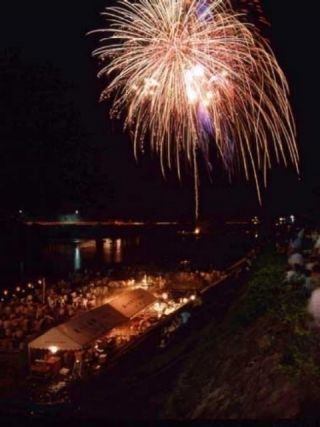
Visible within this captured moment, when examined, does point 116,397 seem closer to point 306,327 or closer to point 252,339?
point 252,339

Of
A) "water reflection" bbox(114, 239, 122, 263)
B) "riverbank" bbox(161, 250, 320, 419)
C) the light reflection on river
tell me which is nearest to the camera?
"riverbank" bbox(161, 250, 320, 419)

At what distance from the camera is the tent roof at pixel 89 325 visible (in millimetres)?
15578

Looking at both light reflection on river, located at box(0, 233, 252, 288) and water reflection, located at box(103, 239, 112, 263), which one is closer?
light reflection on river, located at box(0, 233, 252, 288)

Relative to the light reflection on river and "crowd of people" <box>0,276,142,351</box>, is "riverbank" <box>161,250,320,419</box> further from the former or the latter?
the light reflection on river

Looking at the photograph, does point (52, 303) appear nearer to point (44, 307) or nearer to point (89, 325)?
point (44, 307)

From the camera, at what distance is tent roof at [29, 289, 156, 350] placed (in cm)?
1558

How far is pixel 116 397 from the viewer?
976 cm

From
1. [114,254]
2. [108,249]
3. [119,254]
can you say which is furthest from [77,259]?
[108,249]

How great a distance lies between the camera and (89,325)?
16984 millimetres

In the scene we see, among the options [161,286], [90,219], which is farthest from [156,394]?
[90,219]

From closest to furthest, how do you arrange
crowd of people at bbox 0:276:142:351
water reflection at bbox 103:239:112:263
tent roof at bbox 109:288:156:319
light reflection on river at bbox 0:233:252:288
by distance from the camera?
crowd of people at bbox 0:276:142:351
tent roof at bbox 109:288:156:319
light reflection on river at bbox 0:233:252:288
water reflection at bbox 103:239:112:263

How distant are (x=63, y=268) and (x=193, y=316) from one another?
31340mm

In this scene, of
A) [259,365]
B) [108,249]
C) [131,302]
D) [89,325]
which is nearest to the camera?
[259,365]

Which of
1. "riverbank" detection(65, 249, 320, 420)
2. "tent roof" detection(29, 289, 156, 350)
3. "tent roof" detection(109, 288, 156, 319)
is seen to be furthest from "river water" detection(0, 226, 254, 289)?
"riverbank" detection(65, 249, 320, 420)
